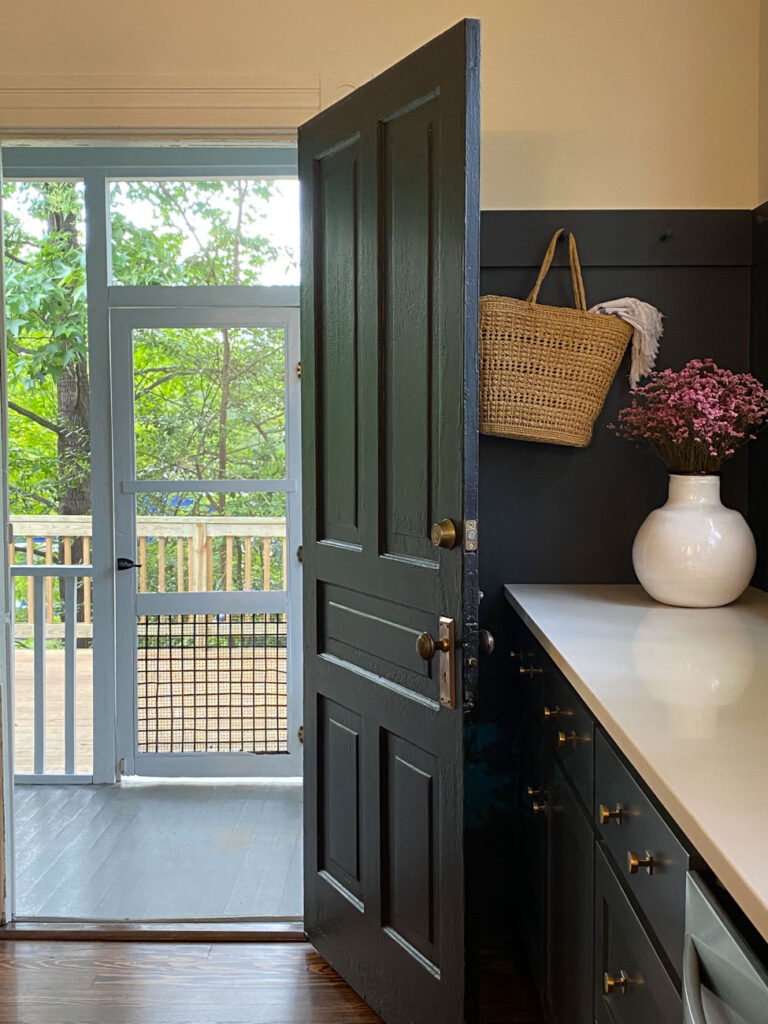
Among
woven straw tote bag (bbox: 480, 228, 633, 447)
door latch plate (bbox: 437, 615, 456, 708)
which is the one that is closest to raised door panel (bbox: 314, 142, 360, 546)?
woven straw tote bag (bbox: 480, 228, 633, 447)

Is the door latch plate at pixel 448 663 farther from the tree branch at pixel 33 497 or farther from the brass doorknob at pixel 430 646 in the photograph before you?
the tree branch at pixel 33 497

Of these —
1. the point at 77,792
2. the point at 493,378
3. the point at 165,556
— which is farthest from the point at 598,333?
the point at 77,792

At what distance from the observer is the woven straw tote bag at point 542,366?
2.36m

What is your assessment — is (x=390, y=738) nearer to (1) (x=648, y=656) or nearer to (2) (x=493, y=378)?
(1) (x=648, y=656)

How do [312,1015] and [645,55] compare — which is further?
[645,55]

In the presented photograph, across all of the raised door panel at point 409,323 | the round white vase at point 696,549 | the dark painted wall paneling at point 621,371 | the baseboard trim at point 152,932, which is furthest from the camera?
the baseboard trim at point 152,932

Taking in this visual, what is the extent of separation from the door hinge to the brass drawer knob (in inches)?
15.8

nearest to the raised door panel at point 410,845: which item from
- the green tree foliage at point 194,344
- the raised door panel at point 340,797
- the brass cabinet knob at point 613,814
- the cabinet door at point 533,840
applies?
the raised door panel at point 340,797

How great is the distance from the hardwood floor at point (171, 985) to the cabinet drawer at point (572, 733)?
0.93 metres

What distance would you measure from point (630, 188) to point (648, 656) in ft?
4.67

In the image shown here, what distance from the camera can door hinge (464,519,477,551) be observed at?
1917mm

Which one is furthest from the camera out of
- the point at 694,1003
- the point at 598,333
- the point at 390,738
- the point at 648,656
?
the point at 598,333

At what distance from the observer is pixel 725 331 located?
8.38ft

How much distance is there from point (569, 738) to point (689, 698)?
1.33 feet
